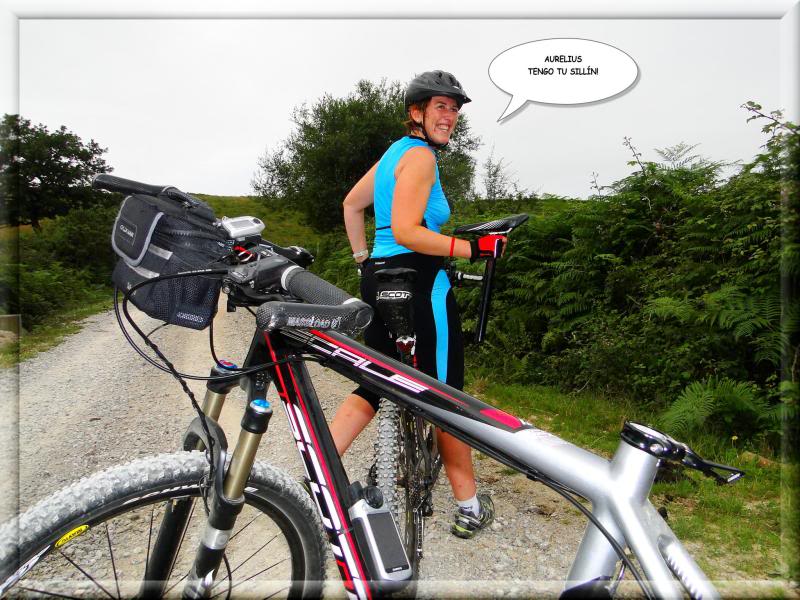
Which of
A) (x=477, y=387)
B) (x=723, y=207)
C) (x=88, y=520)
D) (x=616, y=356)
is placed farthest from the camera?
(x=477, y=387)

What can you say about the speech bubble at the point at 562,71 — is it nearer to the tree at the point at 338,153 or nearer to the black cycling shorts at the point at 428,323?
the tree at the point at 338,153

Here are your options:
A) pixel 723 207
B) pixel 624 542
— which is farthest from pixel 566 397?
pixel 624 542

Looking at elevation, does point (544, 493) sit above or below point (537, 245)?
below

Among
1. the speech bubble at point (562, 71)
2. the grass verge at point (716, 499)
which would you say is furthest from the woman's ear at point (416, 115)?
the grass verge at point (716, 499)

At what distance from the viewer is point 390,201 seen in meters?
2.22

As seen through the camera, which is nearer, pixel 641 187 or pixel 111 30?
pixel 111 30

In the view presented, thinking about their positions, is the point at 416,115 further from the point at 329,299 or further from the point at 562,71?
the point at 329,299

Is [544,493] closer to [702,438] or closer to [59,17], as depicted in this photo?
[702,438]

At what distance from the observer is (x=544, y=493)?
10.5 feet

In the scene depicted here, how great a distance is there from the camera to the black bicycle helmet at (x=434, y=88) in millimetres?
2166

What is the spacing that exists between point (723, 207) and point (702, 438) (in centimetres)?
182

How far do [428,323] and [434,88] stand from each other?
973mm

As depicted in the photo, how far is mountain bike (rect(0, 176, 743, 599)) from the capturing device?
1130 mm

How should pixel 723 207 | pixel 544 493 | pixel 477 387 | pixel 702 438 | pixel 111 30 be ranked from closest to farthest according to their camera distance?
pixel 111 30
pixel 544 493
pixel 702 438
pixel 723 207
pixel 477 387
